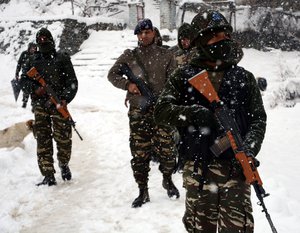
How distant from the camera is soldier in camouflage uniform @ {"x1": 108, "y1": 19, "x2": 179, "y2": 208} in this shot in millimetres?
4410

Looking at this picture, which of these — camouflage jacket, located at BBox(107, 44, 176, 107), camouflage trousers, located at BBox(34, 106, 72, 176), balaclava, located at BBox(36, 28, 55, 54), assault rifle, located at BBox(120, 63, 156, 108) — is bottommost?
camouflage trousers, located at BBox(34, 106, 72, 176)

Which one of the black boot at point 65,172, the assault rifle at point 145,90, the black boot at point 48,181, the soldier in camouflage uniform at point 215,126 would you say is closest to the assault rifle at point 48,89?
the black boot at point 65,172

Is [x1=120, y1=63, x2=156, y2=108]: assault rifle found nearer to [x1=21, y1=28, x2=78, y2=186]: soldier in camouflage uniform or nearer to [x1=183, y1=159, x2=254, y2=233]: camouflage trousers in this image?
[x1=21, y1=28, x2=78, y2=186]: soldier in camouflage uniform

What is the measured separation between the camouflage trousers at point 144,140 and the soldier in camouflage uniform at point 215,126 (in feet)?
5.91

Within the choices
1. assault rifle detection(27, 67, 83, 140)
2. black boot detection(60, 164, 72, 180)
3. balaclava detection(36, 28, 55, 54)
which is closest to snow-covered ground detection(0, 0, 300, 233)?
black boot detection(60, 164, 72, 180)

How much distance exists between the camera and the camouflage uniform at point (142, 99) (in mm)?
4449

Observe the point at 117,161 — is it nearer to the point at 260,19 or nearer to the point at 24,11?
the point at 260,19

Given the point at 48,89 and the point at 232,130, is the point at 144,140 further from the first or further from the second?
the point at 232,130

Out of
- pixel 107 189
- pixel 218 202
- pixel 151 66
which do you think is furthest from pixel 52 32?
pixel 218 202

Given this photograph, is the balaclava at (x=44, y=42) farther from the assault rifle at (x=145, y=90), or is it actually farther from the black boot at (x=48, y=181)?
the black boot at (x=48, y=181)

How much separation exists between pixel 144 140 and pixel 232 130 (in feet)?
7.12

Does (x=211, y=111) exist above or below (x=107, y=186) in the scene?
above

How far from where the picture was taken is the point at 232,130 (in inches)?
95.9

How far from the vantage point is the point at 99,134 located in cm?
886
